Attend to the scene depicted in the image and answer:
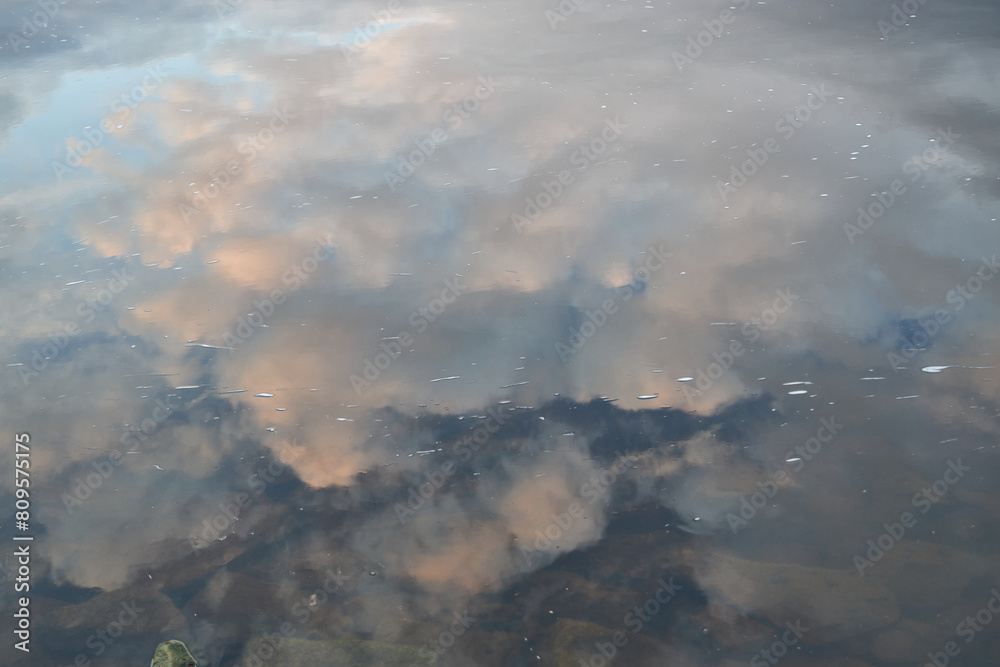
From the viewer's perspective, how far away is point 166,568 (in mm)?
2963

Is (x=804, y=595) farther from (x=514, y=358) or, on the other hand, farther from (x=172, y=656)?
(x=172, y=656)

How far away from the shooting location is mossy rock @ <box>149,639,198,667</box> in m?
2.61

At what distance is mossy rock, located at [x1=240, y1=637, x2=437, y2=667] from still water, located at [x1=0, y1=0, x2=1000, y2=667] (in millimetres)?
15

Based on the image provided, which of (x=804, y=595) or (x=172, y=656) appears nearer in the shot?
(x=172, y=656)

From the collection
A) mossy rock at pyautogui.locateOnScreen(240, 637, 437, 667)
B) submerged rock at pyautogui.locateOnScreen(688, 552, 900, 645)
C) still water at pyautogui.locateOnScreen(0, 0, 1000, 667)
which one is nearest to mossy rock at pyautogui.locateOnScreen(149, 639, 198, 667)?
still water at pyautogui.locateOnScreen(0, 0, 1000, 667)

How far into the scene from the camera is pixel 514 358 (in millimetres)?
3752

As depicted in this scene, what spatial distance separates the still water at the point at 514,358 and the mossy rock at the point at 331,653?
15 mm

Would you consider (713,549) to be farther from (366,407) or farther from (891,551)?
(366,407)

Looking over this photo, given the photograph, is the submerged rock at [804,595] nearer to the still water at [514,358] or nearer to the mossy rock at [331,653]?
the still water at [514,358]

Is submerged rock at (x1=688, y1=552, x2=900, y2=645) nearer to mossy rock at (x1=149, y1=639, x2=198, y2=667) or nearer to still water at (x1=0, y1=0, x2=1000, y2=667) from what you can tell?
still water at (x1=0, y1=0, x2=1000, y2=667)

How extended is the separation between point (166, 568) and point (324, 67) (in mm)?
4756

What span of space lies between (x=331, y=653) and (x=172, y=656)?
557 mm

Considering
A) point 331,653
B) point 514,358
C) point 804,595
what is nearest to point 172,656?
point 331,653

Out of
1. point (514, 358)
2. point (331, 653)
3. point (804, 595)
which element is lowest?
point (331, 653)
